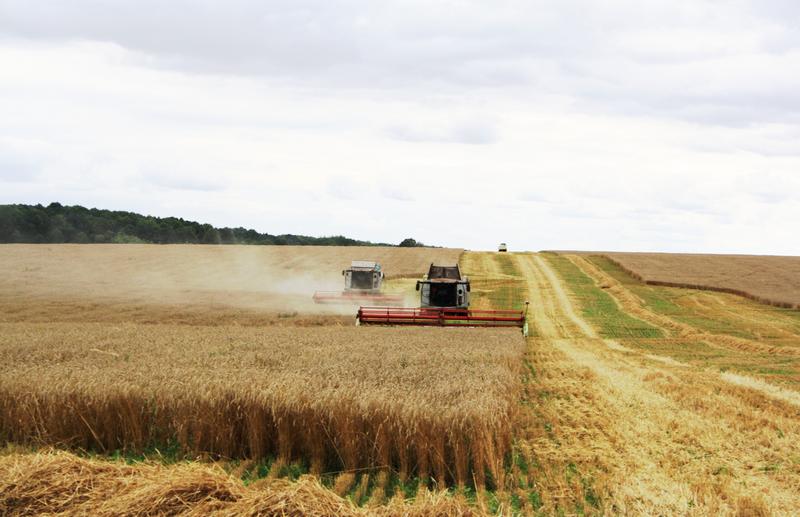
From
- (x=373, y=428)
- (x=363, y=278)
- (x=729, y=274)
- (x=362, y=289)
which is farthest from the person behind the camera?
(x=729, y=274)

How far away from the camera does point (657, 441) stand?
11836 mm

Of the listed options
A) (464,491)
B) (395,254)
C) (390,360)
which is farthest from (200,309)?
(395,254)

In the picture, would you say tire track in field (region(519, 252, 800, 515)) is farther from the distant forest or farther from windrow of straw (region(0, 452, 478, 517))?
the distant forest

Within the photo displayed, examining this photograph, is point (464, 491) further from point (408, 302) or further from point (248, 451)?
point (408, 302)

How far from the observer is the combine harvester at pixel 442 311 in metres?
27.9

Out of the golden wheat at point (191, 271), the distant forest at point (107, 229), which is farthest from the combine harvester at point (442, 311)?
the distant forest at point (107, 229)

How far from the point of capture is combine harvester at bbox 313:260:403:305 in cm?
3606

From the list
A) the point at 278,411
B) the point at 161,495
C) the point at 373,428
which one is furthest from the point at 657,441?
the point at 161,495

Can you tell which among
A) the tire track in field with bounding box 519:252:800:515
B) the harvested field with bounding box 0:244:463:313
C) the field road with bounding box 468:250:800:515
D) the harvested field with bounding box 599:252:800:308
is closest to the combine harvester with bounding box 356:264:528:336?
the harvested field with bounding box 0:244:463:313

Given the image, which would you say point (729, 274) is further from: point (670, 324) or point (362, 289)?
point (362, 289)

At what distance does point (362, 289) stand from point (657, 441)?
2642cm

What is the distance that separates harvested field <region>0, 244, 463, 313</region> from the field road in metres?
20.2

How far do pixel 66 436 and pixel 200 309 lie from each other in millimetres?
24811

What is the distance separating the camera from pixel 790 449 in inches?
463
